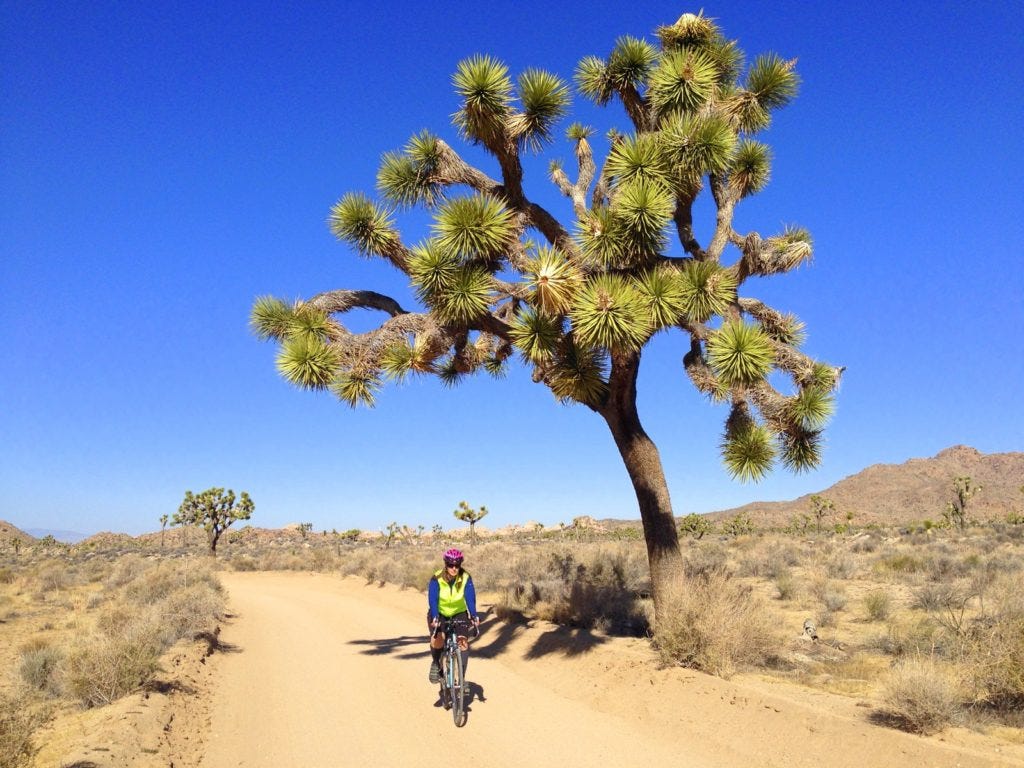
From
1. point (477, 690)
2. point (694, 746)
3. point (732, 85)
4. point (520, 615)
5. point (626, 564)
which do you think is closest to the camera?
point (694, 746)

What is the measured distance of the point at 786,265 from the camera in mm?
10211

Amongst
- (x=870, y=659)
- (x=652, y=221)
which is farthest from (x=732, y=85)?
(x=870, y=659)

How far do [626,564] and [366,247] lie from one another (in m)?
9.49

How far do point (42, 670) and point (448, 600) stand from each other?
6.77 metres

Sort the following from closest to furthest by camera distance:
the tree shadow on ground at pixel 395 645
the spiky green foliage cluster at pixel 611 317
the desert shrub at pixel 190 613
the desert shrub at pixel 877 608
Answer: the spiky green foliage cluster at pixel 611 317 < the tree shadow on ground at pixel 395 645 < the desert shrub at pixel 190 613 < the desert shrub at pixel 877 608

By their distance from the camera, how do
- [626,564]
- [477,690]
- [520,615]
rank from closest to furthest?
[477,690]
[520,615]
[626,564]

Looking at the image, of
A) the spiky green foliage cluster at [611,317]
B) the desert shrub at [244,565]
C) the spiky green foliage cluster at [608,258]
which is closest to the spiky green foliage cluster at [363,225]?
the spiky green foliage cluster at [608,258]

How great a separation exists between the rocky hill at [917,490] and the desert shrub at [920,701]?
7302cm

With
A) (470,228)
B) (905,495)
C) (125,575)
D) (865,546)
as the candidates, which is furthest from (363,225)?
(905,495)

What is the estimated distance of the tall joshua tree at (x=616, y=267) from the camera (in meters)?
8.80

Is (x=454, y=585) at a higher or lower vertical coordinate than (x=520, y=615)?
higher

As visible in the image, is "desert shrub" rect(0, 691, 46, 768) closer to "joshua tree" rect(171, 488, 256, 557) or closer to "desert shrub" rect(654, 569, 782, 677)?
"desert shrub" rect(654, 569, 782, 677)

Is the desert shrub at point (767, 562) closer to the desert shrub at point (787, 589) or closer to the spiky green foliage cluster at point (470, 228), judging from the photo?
the desert shrub at point (787, 589)

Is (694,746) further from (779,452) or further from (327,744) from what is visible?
(779,452)
